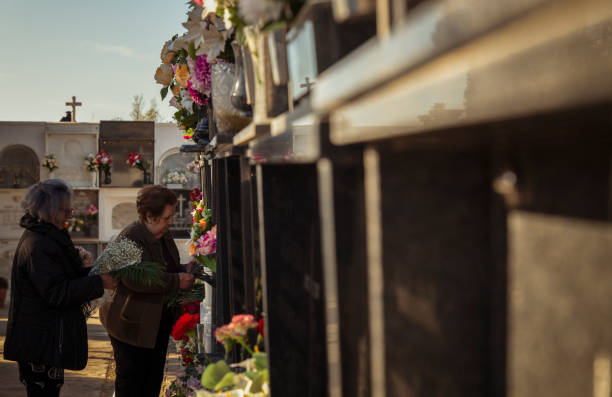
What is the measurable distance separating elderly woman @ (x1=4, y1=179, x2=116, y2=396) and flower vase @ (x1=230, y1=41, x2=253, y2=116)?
1.51 metres

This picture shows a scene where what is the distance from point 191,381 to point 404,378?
68.1 inches

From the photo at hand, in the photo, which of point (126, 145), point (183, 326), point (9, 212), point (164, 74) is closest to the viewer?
point (183, 326)

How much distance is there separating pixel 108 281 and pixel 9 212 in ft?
41.3

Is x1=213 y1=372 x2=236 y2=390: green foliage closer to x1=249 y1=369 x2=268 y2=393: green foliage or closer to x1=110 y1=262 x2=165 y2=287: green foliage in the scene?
x1=249 y1=369 x2=268 y2=393: green foliage

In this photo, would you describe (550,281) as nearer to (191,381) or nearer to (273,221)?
(273,221)

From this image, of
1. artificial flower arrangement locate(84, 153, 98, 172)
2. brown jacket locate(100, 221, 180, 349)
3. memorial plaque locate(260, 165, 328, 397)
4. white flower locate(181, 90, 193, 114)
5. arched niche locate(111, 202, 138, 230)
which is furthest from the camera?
arched niche locate(111, 202, 138, 230)

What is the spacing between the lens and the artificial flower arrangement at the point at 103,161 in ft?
46.8

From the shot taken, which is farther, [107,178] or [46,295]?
[107,178]

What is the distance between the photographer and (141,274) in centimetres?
305

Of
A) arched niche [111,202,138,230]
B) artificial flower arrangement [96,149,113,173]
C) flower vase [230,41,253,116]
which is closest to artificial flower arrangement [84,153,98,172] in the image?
artificial flower arrangement [96,149,113,173]

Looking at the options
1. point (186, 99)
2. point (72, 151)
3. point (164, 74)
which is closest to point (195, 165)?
point (186, 99)

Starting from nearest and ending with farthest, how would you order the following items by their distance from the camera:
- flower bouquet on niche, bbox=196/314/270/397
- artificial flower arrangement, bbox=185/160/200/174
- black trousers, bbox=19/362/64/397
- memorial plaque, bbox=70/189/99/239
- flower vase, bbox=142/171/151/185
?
flower bouquet on niche, bbox=196/314/270/397 → black trousers, bbox=19/362/64/397 → artificial flower arrangement, bbox=185/160/200/174 → memorial plaque, bbox=70/189/99/239 → flower vase, bbox=142/171/151/185

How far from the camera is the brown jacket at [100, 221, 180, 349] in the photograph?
3166 millimetres

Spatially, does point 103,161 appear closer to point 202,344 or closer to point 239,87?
point 202,344
